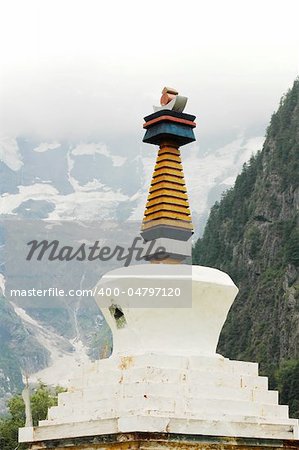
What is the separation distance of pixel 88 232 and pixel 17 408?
37.3 feet

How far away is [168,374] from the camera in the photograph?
1127 cm

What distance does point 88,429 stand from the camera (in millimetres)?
11250

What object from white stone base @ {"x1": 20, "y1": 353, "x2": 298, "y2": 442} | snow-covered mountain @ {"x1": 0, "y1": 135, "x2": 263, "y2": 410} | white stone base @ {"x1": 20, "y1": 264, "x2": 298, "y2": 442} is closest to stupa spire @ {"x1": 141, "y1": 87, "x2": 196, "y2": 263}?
white stone base @ {"x1": 20, "y1": 264, "x2": 298, "y2": 442}

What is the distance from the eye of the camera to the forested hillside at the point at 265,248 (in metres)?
103

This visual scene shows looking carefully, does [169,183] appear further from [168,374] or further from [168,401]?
[168,401]

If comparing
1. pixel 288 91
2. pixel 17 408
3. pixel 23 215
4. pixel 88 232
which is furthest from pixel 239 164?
pixel 17 408

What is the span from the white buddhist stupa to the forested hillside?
77091 millimetres

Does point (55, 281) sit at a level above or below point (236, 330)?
below

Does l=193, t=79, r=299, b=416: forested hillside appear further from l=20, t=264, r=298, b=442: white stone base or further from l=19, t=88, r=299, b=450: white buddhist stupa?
l=20, t=264, r=298, b=442: white stone base

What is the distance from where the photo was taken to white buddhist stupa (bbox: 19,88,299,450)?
36.2 ft

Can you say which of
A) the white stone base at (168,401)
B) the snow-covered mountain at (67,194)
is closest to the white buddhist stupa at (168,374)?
the white stone base at (168,401)

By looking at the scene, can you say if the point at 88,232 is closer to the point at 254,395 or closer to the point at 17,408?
the point at 17,408

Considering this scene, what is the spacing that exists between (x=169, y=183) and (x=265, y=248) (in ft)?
344

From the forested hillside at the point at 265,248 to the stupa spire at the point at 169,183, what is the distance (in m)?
76.9
